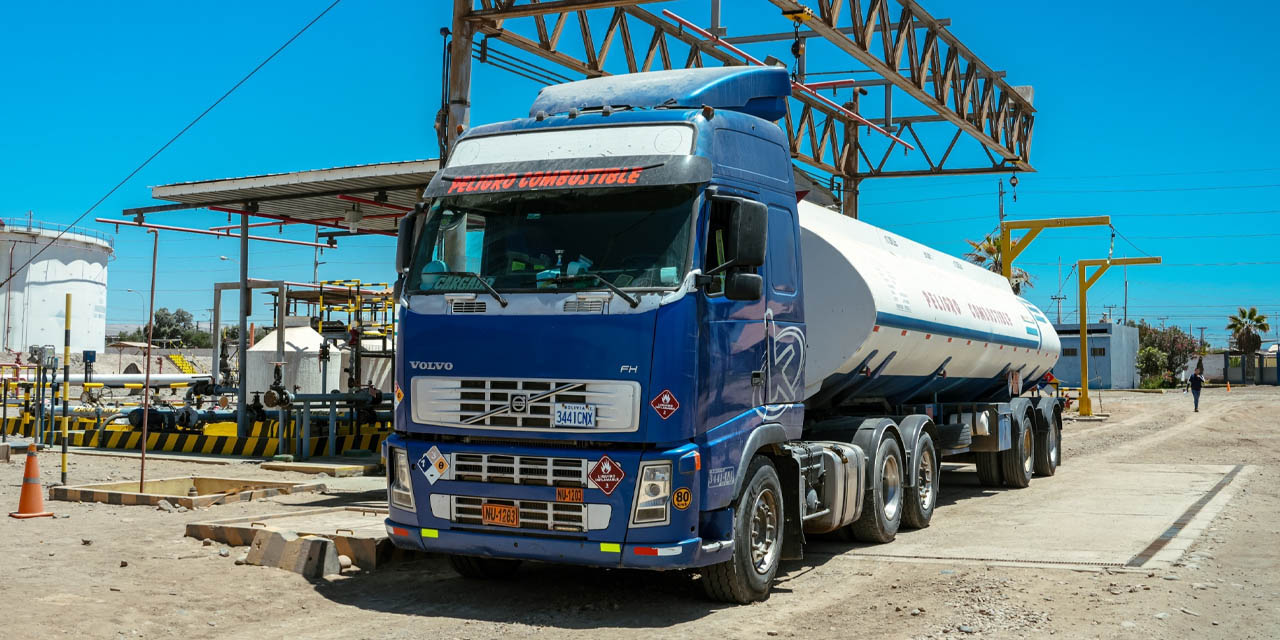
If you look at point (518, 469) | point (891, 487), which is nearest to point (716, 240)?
point (518, 469)

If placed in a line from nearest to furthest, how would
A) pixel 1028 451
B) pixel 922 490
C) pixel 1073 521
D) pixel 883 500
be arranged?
1. pixel 883 500
2. pixel 922 490
3. pixel 1073 521
4. pixel 1028 451

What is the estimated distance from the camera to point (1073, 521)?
1247 centimetres

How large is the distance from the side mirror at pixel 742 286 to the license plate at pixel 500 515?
2.08m

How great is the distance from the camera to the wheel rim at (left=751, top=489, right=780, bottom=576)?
834 cm

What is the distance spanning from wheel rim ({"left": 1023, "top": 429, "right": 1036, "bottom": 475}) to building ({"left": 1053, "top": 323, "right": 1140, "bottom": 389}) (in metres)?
48.0

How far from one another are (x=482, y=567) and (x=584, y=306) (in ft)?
8.83

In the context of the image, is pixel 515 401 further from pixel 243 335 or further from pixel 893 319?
pixel 243 335

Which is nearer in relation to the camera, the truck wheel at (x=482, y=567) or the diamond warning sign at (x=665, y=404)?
the diamond warning sign at (x=665, y=404)

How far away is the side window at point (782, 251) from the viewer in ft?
28.7

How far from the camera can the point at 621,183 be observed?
25.7ft

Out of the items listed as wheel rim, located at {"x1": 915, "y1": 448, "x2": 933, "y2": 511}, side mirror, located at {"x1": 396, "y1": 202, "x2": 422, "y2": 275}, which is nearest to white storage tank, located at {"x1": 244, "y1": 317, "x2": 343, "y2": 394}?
wheel rim, located at {"x1": 915, "y1": 448, "x2": 933, "y2": 511}

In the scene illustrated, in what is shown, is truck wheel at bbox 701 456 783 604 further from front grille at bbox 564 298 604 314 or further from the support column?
the support column

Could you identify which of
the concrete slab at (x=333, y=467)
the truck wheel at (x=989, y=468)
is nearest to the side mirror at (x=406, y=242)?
the concrete slab at (x=333, y=467)

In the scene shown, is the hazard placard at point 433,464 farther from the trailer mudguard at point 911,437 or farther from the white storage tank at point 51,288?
the white storage tank at point 51,288
